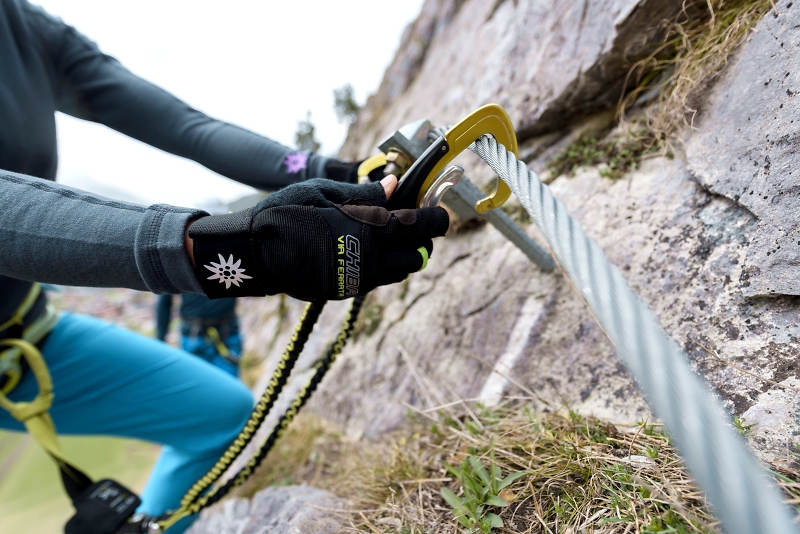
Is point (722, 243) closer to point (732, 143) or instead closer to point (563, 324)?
point (732, 143)

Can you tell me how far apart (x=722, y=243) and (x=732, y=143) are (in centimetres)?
26

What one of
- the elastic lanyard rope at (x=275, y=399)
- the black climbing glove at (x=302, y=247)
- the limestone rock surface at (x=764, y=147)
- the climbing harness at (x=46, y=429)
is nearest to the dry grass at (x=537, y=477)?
the elastic lanyard rope at (x=275, y=399)

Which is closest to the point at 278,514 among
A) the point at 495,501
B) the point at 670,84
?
the point at 495,501

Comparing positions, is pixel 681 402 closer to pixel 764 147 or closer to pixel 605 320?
pixel 605 320

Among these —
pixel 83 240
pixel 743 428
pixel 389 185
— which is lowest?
pixel 83 240

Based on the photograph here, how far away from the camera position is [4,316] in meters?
1.22

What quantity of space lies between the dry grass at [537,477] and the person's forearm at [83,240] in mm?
759

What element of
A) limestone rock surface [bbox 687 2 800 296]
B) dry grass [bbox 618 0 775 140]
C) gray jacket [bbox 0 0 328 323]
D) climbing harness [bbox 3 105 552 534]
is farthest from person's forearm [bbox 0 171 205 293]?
dry grass [bbox 618 0 775 140]

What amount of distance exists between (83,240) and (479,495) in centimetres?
93

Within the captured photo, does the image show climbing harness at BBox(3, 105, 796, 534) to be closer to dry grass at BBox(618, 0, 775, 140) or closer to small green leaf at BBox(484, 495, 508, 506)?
small green leaf at BBox(484, 495, 508, 506)

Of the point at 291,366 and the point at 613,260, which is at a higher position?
the point at 613,260

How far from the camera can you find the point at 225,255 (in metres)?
0.68

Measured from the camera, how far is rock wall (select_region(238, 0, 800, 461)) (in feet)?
2.79

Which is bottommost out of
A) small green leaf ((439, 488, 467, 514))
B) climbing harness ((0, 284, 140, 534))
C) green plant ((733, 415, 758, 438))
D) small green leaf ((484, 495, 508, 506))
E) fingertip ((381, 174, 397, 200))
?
climbing harness ((0, 284, 140, 534))
